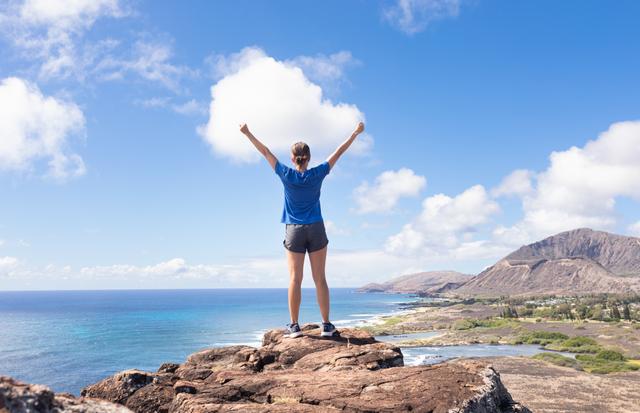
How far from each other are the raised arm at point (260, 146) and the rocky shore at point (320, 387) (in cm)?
412

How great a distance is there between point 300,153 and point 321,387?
479cm

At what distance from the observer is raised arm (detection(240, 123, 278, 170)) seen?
10055 mm

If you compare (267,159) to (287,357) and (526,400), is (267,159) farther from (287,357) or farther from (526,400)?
(526,400)

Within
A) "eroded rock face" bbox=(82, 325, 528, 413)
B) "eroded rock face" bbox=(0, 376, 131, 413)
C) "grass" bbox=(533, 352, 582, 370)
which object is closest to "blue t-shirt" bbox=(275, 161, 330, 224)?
"eroded rock face" bbox=(82, 325, 528, 413)

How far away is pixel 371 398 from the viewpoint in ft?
23.0

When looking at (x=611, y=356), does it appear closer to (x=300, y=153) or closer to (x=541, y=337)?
(x=541, y=337)

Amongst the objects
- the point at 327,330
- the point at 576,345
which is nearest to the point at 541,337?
the point at 576,345

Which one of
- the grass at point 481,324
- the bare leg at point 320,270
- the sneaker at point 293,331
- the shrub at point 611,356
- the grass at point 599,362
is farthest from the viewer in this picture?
the grass at point 481,324

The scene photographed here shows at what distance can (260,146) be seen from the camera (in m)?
10.1

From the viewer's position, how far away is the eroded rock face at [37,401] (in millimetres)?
3795

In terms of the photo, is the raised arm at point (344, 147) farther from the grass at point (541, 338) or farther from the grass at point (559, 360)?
the grass at point (541, 338)

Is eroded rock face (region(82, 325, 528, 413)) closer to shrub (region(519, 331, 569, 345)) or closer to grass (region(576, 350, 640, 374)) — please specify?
grass (region(576, 350, 640, 374))

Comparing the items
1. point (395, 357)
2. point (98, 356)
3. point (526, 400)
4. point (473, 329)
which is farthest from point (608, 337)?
point (395, 357)

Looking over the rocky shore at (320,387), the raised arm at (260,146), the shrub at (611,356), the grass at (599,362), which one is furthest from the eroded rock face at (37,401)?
the shrub at (611,356)
